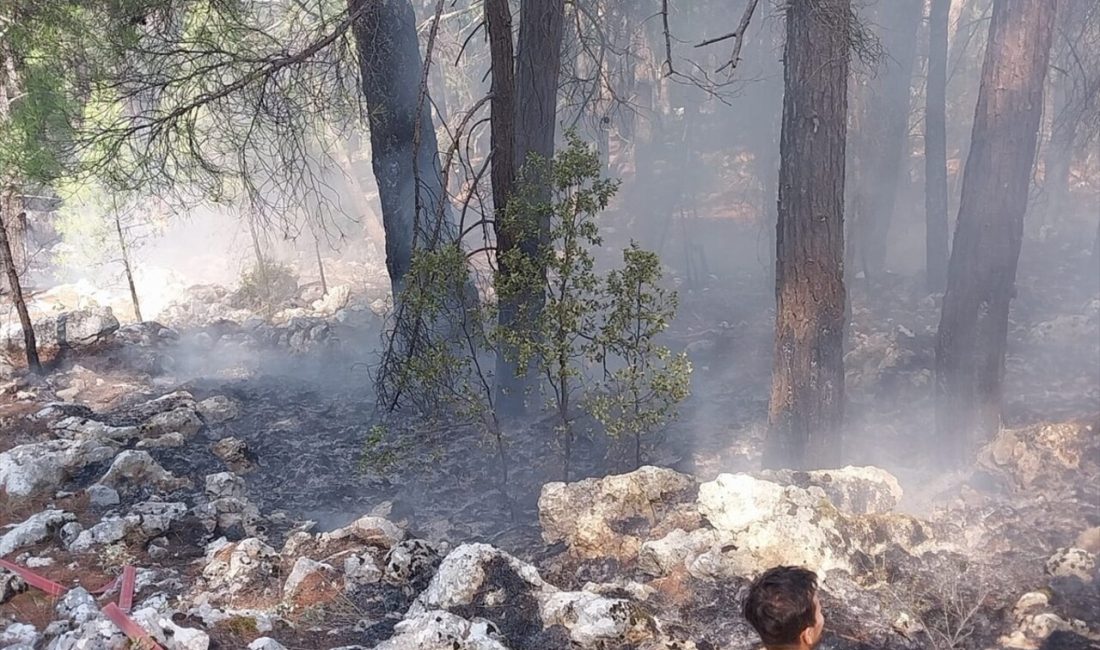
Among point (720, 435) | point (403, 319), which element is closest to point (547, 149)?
point (403, 319)

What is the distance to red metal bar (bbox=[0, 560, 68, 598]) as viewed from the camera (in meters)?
4.31

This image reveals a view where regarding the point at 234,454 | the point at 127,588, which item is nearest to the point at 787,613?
the point at 127,588

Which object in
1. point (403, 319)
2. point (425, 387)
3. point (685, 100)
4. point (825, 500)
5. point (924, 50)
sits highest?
point (924, 50)

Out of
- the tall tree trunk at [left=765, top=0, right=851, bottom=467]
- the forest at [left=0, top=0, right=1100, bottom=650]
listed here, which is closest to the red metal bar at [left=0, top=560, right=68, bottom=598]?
the forest at [left=0, top=0, right=1100, bottom=650]

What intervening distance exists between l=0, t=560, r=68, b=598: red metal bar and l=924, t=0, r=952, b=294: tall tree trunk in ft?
44.0

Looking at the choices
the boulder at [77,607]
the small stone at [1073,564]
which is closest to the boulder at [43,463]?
the boulder at [77,607]

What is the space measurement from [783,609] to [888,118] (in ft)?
46.5

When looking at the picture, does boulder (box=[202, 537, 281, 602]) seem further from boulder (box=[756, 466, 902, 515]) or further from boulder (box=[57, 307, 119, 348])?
boulder (box=[57, 307, 119, 348])

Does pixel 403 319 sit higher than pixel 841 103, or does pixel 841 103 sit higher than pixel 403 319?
pixel 841 103

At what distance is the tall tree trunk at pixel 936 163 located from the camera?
13.7 metres

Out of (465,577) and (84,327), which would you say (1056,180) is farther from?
(84,327)

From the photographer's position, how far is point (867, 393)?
31.4ft

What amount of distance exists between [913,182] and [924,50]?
354 cm

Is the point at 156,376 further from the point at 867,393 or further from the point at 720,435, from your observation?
the point at 867,393
